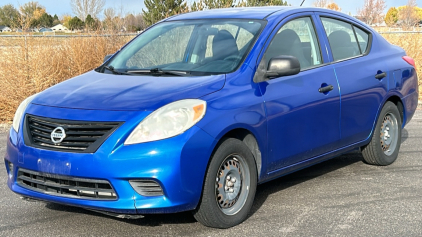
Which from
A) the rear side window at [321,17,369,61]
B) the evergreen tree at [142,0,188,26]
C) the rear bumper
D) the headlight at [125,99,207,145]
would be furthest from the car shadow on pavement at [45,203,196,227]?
the evergreen tree at [142,0,188,26]

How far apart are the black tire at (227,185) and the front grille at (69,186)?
0.69m

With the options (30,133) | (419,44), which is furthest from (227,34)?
(419,44)

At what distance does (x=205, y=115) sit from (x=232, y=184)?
25.9 inches

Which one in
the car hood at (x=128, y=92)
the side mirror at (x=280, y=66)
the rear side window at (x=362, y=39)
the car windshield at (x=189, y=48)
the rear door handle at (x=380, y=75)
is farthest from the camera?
the rear side window at (x=362, y=39)

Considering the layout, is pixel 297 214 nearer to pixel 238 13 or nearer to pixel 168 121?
pixel 168 121

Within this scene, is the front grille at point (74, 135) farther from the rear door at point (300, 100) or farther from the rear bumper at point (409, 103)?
the rear bumper at point (409, 103)

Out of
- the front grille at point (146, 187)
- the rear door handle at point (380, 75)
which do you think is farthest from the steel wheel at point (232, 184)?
the rear door handle at point (380, 75)

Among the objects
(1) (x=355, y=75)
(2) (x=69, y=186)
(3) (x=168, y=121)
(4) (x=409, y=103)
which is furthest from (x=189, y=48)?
(4) (x=409, y=103)

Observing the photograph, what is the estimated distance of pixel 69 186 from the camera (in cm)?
445

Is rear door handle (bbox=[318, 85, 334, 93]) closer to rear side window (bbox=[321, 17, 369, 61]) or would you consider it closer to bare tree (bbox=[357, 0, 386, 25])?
rear side window (bbox=[321, 17, 369, 61])

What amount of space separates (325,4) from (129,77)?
163ft

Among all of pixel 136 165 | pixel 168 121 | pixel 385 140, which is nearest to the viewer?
pixel 136 165

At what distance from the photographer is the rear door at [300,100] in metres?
5.17

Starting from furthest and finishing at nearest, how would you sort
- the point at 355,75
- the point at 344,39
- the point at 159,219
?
1. the point at 344,39
2. the point at 355,75
3. the point at 159,219
